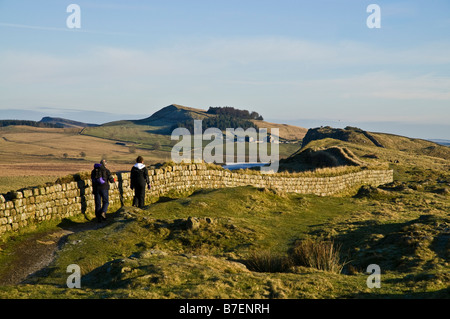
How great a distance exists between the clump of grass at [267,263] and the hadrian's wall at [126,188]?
789cm

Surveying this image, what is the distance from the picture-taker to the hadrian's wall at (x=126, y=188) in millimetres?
13977

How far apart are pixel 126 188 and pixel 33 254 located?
7197 mm

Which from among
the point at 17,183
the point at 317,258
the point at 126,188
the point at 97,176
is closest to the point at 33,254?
the point at 97,176

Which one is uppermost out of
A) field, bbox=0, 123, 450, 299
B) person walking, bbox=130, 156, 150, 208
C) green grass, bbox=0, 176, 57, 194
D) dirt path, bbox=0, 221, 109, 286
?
person walking, bbox=130, 156, 150, 208

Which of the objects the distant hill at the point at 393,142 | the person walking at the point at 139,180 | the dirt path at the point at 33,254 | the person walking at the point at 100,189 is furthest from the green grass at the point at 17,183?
the distant hill at the point at 393,142

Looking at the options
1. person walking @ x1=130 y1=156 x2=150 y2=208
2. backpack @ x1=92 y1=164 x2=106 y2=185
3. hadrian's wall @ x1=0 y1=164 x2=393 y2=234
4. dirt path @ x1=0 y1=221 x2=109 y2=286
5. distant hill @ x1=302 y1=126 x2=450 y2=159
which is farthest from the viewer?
distant hill @ x1=302 y1=126 x2=450 y2=159

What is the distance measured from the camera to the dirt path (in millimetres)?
10266

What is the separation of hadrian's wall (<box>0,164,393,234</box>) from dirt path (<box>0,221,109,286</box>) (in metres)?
0.85

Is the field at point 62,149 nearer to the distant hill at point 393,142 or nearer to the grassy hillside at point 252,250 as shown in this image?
the distant hill at point 393,142

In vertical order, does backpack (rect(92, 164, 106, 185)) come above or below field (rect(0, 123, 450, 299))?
above

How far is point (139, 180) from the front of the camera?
695 inches

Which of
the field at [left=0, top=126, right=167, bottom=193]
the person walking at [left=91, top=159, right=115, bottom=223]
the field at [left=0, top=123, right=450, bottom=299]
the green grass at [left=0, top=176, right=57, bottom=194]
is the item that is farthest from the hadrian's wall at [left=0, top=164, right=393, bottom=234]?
the field at [left=0, top=126, right=167, bottom=193]

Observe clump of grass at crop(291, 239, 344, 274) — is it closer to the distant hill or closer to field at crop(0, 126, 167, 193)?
the distant hill
